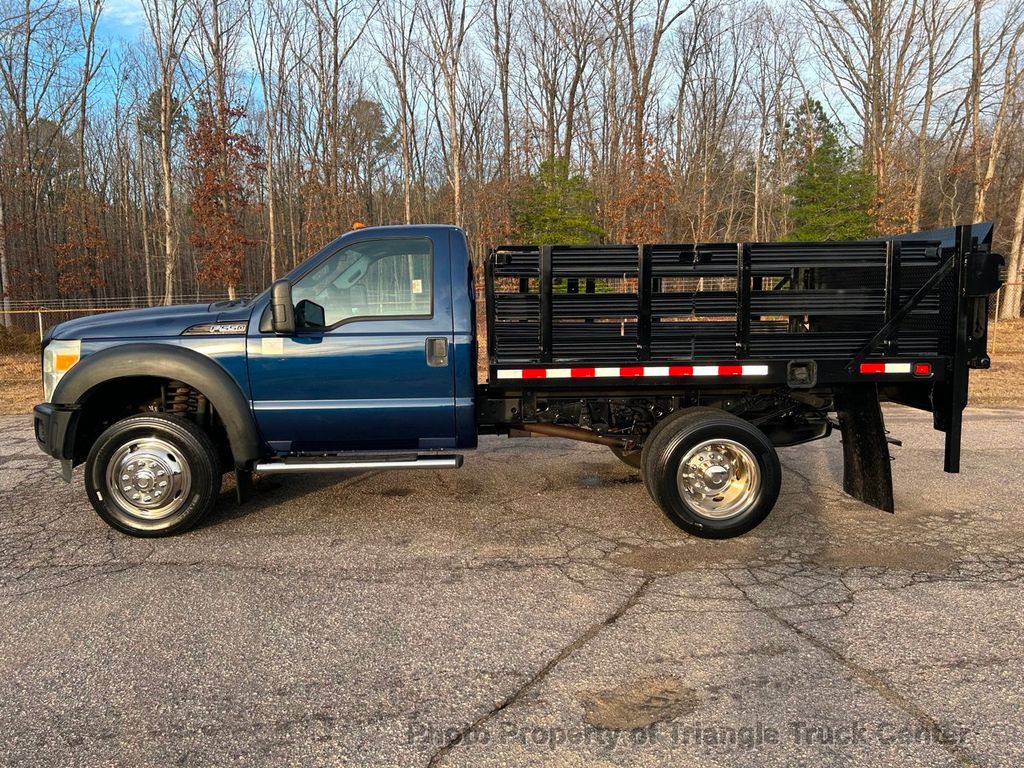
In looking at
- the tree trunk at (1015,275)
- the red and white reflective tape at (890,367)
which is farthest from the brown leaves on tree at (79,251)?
the tree trunk at (1015,275)

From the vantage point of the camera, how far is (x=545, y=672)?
123 inches

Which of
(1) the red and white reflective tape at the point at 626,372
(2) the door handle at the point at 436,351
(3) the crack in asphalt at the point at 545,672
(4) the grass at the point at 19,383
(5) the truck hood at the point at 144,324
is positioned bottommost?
(3) the crack in asphalt at the point at 545,672

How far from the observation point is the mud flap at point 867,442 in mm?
5090

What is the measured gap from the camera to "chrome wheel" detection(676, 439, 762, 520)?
4.78 meters

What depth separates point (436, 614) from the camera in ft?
12.1

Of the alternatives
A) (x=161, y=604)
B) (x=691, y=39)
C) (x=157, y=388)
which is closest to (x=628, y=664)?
(x=161, y=604)

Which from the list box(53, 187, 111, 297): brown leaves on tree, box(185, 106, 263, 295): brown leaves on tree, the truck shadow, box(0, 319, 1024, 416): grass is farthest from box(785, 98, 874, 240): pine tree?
box(53, 187, 111, 297): brown leaves on tree

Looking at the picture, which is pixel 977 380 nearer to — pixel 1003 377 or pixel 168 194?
pixel 1003 377

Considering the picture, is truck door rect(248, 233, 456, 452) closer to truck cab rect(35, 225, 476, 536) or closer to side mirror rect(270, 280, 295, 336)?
truck cab rect(35, 225, 476, 536)

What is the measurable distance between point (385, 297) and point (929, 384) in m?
3.91

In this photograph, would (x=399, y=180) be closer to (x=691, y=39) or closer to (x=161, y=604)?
(x=691, y=39)

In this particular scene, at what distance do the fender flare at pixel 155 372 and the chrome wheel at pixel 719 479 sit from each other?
3106 mm

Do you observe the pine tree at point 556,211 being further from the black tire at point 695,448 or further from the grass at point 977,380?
the black tire at point 695,448

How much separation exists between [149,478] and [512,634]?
2855mm
